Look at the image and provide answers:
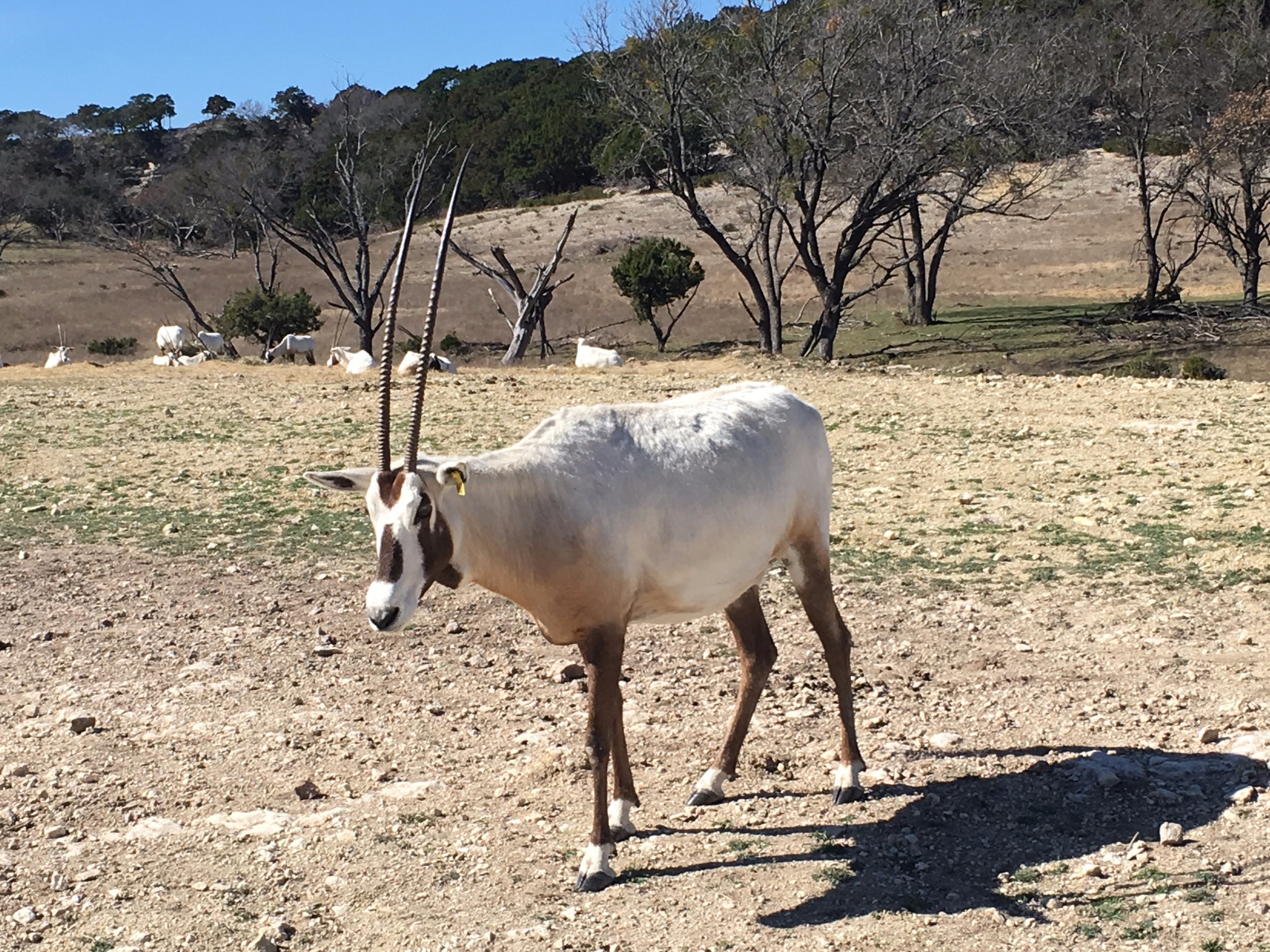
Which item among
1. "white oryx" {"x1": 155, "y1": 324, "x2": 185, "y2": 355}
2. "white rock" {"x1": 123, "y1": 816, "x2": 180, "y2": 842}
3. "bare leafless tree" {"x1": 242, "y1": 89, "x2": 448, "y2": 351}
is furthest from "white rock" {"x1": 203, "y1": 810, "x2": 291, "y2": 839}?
"white oryx" {"x1": 155, "y1": 324, "x2": 185, "y2": 355}

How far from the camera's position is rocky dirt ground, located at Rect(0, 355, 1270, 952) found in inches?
195

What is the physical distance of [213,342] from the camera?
3838 cm

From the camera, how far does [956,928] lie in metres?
4.74

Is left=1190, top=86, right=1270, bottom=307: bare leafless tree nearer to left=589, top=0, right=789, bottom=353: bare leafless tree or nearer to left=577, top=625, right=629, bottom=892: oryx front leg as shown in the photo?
left=589, top=0, right=789, bottom=353: bare leafless tree

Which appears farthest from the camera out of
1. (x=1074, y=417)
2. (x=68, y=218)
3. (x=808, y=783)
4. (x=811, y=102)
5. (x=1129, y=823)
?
(x=68, y=218)

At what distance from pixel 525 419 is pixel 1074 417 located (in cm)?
693

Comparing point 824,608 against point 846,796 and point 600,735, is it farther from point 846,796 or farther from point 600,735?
point 600,735

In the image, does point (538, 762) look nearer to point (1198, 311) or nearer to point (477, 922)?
point (477, 922)

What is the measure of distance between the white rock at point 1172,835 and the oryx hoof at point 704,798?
6.08ft

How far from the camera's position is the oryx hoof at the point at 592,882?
5168 millimetres

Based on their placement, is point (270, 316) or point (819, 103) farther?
point (270, 316)

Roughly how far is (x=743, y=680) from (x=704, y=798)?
0.62m

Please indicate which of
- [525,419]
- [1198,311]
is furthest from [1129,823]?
[1198,311]

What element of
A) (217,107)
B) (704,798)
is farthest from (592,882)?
(217,107)
